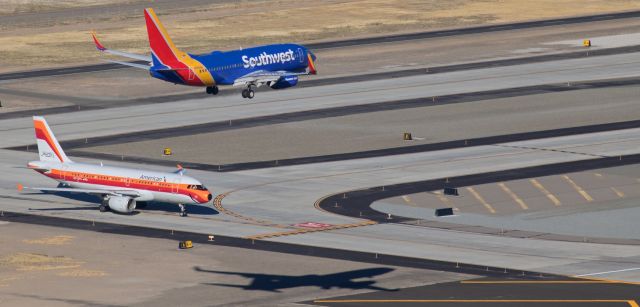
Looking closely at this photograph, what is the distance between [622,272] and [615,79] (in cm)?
Result: 9584

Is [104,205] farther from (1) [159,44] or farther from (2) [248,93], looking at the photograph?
(2) [248,93]

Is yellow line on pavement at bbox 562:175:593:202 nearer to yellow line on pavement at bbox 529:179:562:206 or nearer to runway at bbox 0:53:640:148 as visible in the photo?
yellow line on pavement at bbox 529:179:562:206

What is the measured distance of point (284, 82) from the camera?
181500 millimetres

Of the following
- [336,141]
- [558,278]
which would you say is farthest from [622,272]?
[336,141]

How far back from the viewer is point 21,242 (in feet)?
362

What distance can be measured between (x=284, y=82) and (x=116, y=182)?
61489mm

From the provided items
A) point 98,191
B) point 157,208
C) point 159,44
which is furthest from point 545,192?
point 159,44

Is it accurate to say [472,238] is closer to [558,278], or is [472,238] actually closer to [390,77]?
[558,278]

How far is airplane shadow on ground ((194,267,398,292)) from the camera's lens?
315 feet

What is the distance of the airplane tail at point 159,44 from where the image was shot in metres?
170

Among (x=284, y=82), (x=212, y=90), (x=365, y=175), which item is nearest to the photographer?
(x=365, y=175)

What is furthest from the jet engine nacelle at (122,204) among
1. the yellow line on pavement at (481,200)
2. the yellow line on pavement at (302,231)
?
the yellow line on pavement at (481,200)

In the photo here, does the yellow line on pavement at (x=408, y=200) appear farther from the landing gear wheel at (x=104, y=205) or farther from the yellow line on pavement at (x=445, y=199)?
the landing gear wheel at (x=104, y=205)

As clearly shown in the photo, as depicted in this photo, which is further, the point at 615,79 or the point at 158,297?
the point at 615,79
